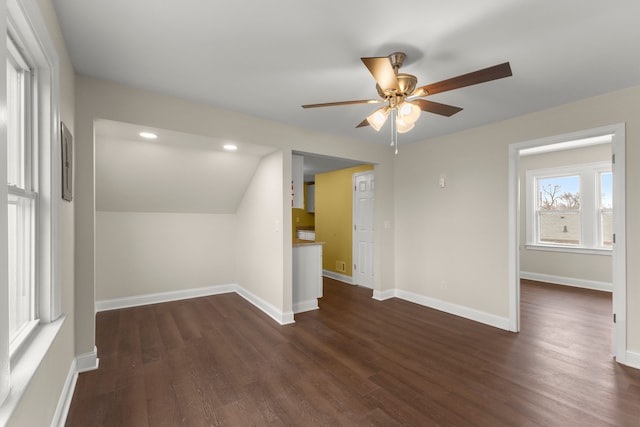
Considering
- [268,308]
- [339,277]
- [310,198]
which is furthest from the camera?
[310,198]

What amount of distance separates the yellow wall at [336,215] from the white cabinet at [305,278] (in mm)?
1624

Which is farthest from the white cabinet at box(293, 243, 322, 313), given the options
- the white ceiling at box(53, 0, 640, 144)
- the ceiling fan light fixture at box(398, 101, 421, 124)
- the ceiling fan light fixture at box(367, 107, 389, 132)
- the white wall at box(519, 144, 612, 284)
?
the white wall at box(519, 144, 612, 284)

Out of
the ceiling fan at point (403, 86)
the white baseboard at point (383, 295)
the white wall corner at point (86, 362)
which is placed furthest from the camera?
the white baseboard at point (383, 295)

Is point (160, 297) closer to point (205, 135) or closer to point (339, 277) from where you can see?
point (205, 135)

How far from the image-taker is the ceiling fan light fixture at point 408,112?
2051 millimetres

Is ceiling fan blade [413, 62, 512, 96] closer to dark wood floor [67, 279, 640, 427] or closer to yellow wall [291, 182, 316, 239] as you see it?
dark wood floor [67, 279, 640, 427]

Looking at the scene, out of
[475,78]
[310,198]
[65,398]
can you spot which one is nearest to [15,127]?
[65,398]

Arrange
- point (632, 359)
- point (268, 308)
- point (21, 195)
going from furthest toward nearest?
point (268, 308), point (632, 359), point (21, 195)

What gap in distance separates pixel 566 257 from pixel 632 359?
3536 millimetres

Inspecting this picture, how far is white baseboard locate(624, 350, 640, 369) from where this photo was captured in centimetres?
256

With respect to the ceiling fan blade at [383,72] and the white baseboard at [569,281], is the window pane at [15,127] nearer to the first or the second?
the ceiling fan blade at [383,72]

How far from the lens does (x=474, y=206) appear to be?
12.3 feet

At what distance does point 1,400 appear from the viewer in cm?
98

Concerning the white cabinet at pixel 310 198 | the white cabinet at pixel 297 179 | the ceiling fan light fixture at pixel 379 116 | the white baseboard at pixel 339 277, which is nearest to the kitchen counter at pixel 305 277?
the white cabinet at pixel 297 179
